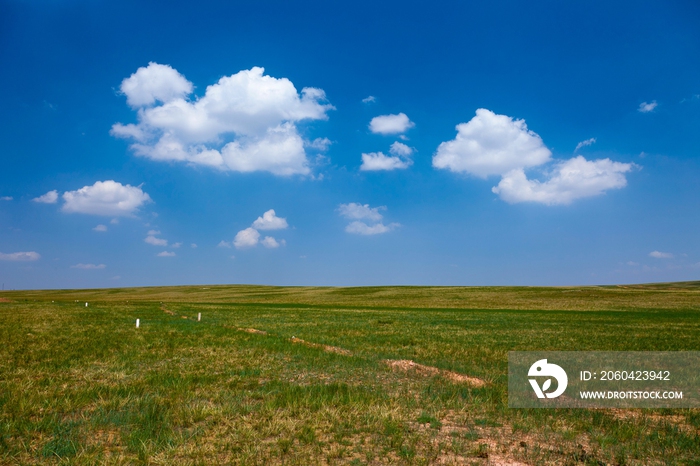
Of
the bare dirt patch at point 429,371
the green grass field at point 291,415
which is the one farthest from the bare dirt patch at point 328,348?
the bare dirt patch at point 429,371

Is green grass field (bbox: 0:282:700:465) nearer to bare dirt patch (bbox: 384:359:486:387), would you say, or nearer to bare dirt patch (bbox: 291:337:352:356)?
bare dirt patch (bbox: 384:359:486:387)

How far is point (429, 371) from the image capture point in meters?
14.9

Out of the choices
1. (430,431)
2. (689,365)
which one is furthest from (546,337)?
(430,431)

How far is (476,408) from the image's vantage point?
10.3 metres

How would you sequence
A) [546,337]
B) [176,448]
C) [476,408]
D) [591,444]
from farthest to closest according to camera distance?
[546,337] → [476,408] → [591,444] → [176,448]

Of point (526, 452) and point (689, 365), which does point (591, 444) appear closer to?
point (526, 452)

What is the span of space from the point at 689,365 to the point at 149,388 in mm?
20735

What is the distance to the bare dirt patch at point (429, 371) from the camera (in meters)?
13.2

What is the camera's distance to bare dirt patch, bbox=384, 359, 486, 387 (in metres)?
A: 13.2

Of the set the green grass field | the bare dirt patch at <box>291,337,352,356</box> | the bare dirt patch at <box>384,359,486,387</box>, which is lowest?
the bare dirt patch at <box>291,337,352,356</box>

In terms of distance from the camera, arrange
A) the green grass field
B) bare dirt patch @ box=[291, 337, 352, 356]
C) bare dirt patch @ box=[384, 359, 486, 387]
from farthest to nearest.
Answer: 1. bare dirt patch @ box=[291, 337, 352, 356]
2. bare dirt patch @ box=[384, 359, 486, 387]
3. the green grass field

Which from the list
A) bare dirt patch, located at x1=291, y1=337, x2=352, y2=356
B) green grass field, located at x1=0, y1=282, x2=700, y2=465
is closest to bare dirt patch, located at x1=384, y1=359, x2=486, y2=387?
green grass field, located at x1=0, y1=282, x2=700, y2=465

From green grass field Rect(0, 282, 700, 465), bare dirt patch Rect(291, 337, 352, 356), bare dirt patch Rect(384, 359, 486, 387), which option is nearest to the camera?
green grass field Rect(0, 282, 700, 465)

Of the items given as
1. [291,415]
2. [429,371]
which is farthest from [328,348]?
[291,415]
